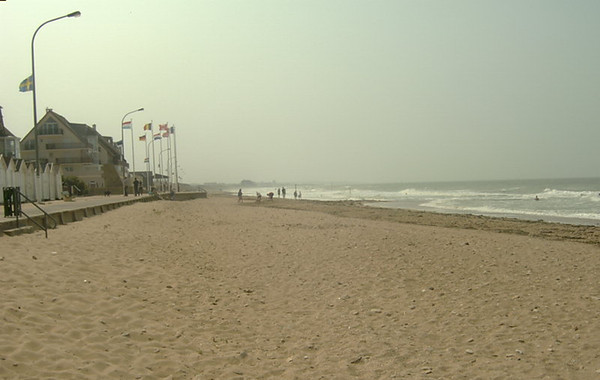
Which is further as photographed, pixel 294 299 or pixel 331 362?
pixel 294 299

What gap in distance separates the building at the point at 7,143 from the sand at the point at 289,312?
48.2m

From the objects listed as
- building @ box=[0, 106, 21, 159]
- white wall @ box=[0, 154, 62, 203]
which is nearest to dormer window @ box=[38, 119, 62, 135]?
building @ box=[0, 106, 21, 159]

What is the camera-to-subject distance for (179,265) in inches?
452

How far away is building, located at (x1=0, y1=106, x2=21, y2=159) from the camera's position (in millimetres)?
54150

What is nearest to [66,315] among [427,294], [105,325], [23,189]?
[105,325]

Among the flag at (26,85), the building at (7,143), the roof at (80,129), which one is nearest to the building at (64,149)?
the roof at (80,129)

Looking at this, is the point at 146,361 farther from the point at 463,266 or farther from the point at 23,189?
the point at 23,189

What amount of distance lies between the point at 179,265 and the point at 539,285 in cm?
781

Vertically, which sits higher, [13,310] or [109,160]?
[109,160]

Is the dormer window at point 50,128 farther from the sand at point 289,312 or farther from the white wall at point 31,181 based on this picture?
the sand at point 289,312

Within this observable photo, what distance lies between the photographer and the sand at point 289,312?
19.0 feet

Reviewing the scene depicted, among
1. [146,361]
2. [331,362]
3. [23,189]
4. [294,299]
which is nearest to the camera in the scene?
[146,361]

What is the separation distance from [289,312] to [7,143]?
5687 cm

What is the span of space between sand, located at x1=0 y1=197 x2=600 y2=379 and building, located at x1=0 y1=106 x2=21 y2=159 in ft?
158
